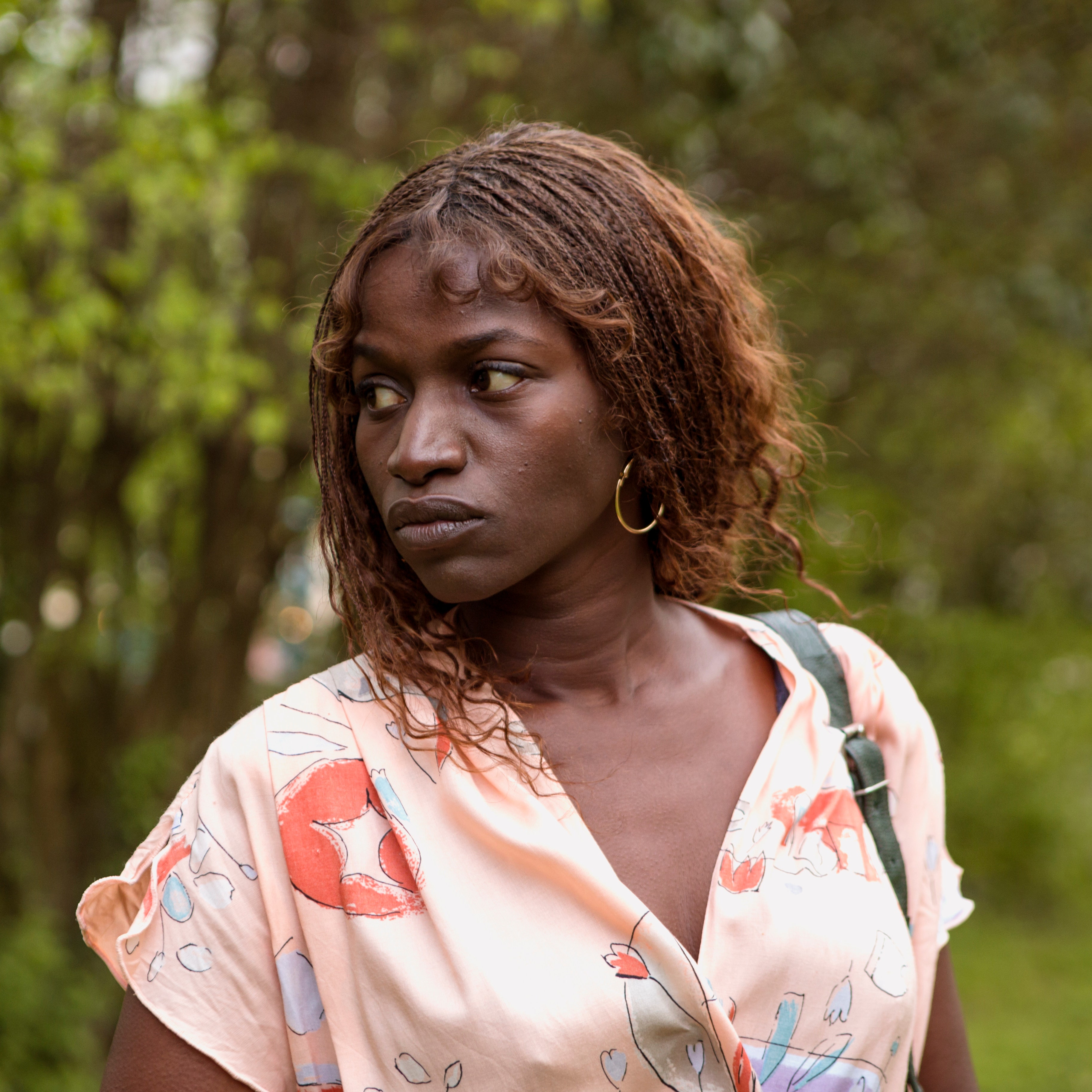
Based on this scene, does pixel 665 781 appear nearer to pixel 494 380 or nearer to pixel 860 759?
pixel 860 759

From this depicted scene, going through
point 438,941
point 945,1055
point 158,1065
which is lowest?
point 945,1055

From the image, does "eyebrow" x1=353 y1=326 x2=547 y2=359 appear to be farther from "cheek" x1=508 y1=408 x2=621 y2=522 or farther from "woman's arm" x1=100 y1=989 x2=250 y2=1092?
"woman's arm" x1=100 y1=989 x2=250 y2=1092

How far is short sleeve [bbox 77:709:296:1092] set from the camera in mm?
1528

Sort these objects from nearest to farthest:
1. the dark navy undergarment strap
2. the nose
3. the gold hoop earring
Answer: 1. the nose
2. the gold hoop earring
3. the dark navy undergarment strap

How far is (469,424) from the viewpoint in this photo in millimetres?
1660

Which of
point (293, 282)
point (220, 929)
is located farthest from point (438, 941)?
point (293, 282)

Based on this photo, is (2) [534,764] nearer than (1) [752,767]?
Yes

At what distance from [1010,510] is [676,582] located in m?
9.30

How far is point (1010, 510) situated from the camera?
1067 centimetres

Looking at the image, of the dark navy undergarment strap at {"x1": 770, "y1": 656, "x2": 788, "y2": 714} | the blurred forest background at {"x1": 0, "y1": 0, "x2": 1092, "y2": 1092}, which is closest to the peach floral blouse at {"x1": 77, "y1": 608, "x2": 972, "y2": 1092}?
the dark navy undergarment strap at {"x1": 770, "y1": 656, "x2": 788, "y2": 714}

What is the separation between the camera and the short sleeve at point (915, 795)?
6.58 ft

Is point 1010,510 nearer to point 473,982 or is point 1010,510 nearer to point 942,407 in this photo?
point 942,407

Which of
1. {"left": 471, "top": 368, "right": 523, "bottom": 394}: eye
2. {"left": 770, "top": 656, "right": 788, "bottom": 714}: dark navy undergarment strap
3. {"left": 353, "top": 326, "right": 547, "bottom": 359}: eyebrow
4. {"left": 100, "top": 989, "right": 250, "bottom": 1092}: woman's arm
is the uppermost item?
{"left": 353, "top": 326, "right": 547, "bottom": 359}: eyebrow

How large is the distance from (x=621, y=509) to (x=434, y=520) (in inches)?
13.2
